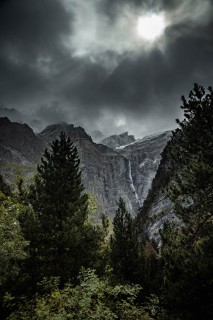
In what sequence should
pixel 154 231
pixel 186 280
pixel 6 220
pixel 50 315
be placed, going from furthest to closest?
pixel 154 231, pixel 6 220, pixel 50 315, pixel 186 280

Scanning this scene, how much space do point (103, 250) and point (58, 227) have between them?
3.86m

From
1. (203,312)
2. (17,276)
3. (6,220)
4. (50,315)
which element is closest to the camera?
(203,312)

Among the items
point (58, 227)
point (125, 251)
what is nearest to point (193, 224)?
point (125, 251)

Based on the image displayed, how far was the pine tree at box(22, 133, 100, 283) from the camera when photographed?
48.7 ft

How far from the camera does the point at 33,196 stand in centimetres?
1720

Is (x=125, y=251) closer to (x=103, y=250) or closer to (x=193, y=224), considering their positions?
(x=103, y=250)

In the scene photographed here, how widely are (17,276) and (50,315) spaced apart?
490 centimetres

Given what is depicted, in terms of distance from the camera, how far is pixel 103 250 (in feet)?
56.9

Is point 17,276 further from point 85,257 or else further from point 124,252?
point 124,252

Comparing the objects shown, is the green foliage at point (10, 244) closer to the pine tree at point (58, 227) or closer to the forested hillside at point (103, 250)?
the forested hillside at point (103, 250)

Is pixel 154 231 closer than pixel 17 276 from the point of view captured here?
No

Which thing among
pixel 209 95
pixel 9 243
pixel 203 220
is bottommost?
pixel 203 220

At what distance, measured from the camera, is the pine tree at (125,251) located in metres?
17.2

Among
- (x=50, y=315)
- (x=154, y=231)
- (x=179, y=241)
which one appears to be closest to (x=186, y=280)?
(x=179, y=241)
